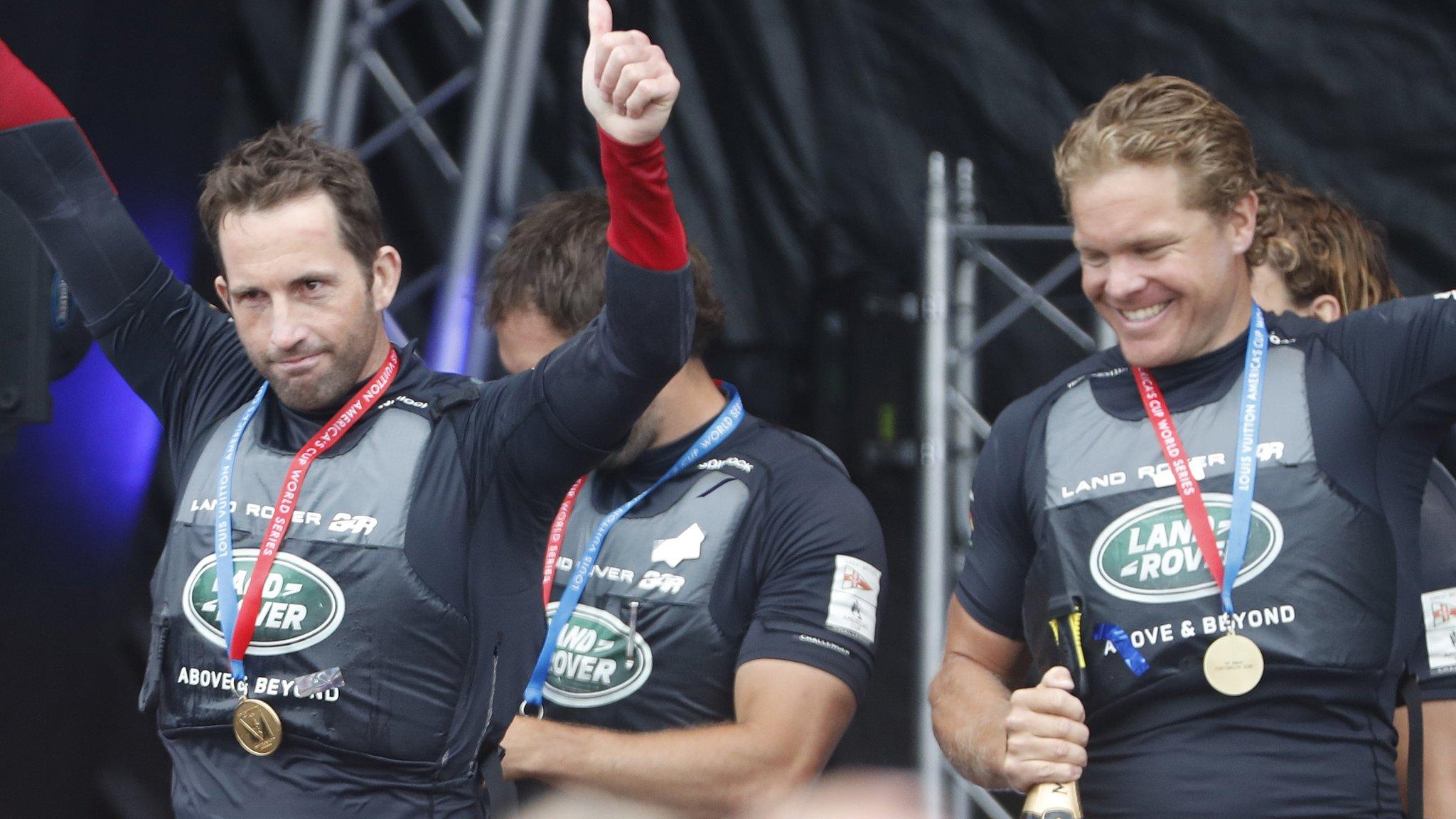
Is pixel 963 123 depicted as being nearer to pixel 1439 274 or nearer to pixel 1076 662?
pixel 1439 274

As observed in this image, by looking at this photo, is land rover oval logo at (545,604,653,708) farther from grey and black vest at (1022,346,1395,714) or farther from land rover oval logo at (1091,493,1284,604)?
land rover oval logo at (1091,493,1284,604)

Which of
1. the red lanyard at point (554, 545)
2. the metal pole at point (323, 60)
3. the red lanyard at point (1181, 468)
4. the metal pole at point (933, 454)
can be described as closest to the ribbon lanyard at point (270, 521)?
the red lanyard at point (554, 545)

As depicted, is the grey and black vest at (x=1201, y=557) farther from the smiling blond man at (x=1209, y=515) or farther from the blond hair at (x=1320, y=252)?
the blond hair at (x=1320, y=252)

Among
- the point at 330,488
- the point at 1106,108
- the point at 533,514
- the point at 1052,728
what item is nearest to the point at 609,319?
the point at 533,514

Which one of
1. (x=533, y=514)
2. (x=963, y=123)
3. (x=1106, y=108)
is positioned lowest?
(x=533, y=514)

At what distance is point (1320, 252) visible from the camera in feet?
8.96

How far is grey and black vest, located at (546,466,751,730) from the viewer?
2.46 metres

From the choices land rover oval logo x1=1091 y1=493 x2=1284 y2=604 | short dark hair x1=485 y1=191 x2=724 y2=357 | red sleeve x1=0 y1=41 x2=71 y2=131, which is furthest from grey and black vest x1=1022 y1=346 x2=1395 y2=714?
red sleeve x1=0 y1=41 x2=71 y2=131

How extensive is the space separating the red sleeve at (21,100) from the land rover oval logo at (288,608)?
2.51ft

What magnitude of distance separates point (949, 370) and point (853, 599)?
1.65 m

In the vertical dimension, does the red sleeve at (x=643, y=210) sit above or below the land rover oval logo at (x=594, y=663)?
above

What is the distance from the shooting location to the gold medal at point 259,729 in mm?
1947

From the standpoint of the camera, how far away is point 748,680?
95.0 inches

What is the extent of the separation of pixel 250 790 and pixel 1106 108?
1.53 m
